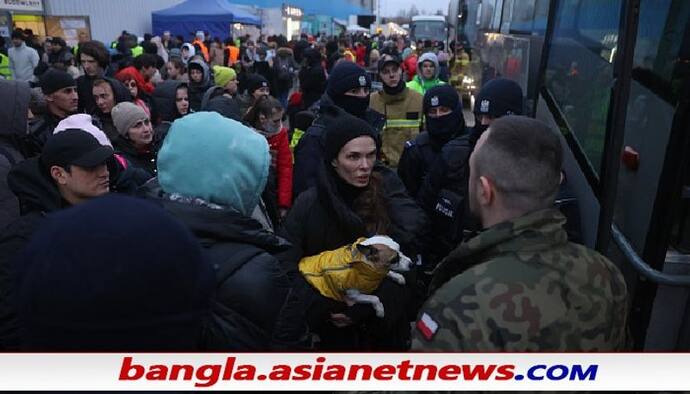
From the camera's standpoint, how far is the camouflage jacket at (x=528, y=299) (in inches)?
51.8

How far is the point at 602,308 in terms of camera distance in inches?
54.9

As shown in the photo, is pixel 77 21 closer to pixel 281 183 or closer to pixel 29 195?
pixel 281 183

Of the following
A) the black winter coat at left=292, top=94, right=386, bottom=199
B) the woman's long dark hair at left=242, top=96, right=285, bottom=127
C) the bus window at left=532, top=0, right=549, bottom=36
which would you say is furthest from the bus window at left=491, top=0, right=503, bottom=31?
the black winter coat at left=292, top=94, right=386, bottom=199

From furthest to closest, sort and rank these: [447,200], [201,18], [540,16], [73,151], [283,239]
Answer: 1. [201,18]
2. [540,16]
3. [447,200]
4. [73,151]
5. [283,239]

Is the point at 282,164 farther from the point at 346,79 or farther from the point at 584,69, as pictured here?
the point at 584,69

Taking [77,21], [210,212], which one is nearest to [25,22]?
[77,21]

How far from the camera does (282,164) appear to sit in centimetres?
424

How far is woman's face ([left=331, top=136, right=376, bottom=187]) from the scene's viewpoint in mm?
2676

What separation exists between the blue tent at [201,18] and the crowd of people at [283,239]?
14.6 m

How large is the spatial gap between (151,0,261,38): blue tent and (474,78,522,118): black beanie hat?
51.6ft

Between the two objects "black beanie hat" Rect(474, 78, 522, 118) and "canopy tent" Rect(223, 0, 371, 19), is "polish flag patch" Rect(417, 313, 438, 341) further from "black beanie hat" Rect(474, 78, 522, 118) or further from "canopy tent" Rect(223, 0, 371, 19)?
"canopy tent" Rect(223, 0, 371, 19)

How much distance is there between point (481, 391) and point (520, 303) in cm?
26

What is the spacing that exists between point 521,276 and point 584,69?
2.85 meters

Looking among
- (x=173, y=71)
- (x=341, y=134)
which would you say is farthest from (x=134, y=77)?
(x=341, y=134)
